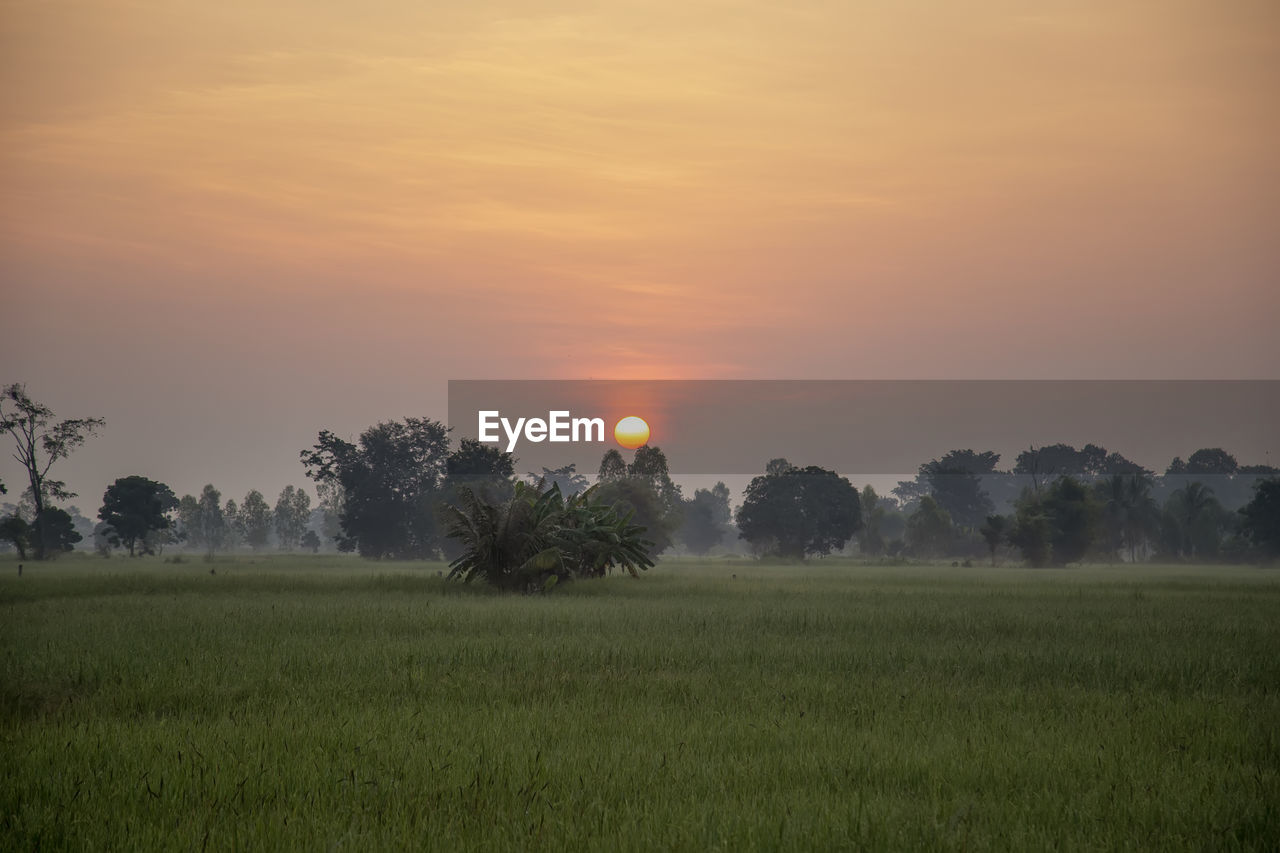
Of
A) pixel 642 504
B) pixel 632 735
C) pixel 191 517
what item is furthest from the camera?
pixel 191 517

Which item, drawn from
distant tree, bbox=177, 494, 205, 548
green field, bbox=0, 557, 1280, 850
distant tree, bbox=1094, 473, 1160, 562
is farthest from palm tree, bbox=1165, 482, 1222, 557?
distant tree, bbox=177, 494, 205, 548

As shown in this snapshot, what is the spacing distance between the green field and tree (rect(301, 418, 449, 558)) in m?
83.7

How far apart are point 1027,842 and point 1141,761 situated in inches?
118

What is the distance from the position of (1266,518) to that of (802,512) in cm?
4934

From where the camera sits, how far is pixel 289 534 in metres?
186

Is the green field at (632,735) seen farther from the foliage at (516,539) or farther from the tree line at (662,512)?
the tree line at (662,512)

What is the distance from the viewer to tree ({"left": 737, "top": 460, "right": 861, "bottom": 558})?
10950 cm

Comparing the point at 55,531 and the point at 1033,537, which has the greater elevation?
the point at 55,531

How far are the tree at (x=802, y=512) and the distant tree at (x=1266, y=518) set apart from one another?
4192cm

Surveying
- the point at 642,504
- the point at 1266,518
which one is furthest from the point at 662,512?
the point at 1266,518

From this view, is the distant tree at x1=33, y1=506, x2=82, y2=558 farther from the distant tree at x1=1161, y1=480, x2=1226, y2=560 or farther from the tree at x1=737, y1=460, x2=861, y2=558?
the distant tree at x1=1161, y1=480, x2=1226, y2=560

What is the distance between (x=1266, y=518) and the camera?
109 meters

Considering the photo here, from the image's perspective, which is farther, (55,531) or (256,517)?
(256,517)

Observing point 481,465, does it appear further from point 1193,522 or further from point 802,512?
point 1193,522
